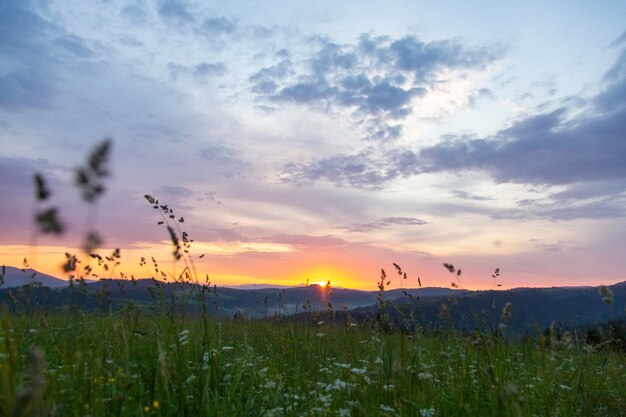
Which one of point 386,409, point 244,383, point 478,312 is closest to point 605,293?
point 386,409

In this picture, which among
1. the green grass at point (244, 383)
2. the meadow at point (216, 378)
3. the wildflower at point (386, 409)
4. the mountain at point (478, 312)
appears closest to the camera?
the meadow at point (216, 378)

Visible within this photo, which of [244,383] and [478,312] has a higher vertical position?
[478,312]

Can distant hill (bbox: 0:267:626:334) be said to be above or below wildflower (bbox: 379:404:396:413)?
above

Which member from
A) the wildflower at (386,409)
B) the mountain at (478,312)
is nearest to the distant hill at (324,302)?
the mountain at (478,312)

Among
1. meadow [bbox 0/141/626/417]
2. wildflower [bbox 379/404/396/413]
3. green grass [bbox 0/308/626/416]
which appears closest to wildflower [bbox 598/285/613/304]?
meadow [bbox 0/141/626/417]

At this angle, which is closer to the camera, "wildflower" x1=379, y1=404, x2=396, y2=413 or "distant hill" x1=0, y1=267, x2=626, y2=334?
"wildflower" x1=379, y1=404, x2=396, y2=413

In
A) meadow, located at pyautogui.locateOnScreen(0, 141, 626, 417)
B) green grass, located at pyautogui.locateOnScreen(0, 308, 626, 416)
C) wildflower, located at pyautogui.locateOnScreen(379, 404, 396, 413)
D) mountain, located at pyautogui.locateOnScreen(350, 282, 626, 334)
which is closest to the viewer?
meadow, located at pyautogui.locateOnScreen(0, 141, 626, 417)

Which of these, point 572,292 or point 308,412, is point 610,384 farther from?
point 572,292

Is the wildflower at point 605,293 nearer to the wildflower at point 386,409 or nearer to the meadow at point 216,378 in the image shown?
the meadow at point 216,378

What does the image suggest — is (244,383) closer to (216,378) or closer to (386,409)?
(216,378)

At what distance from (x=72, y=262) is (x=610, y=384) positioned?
28.3ft

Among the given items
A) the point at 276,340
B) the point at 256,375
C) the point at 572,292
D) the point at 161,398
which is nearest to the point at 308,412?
the point at 161,398

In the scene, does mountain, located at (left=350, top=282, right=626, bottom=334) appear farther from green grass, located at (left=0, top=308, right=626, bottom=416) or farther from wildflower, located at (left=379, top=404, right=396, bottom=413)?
wildflower, located at (left=379, top=404, right=396, bottom=413)

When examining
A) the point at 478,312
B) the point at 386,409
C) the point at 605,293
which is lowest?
the point at 386,409
